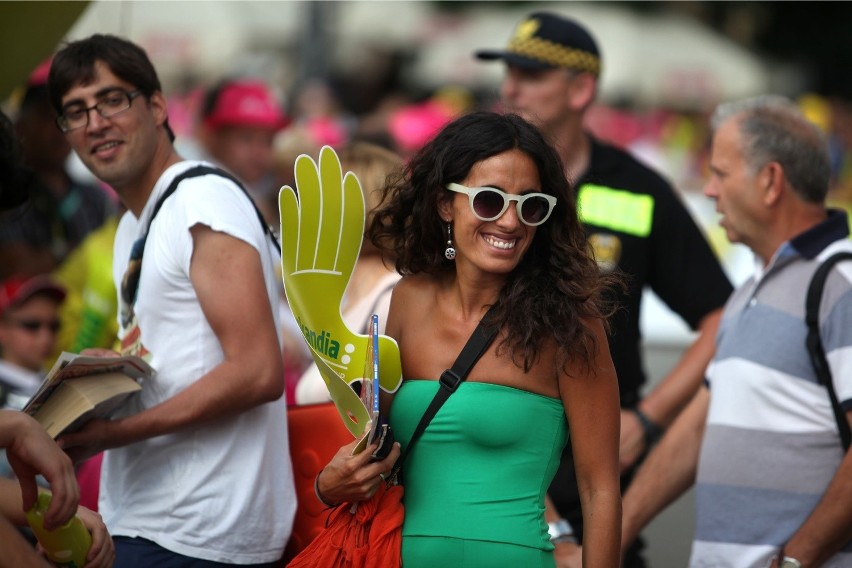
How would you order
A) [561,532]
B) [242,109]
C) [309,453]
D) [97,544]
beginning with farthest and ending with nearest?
[242,109] → [561,532] → [309,453] → [97,544]

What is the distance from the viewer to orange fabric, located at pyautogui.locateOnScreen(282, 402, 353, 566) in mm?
3627

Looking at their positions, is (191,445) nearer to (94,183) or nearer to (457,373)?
(457,373)

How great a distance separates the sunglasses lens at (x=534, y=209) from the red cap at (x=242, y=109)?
4.27m

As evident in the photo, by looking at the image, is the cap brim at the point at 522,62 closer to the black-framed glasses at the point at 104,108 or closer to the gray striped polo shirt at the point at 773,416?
the gray striped polo shirt at the point at 773,416

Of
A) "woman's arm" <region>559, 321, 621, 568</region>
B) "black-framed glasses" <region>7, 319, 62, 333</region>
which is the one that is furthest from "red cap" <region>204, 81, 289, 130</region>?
"woman's arm" <region>559, 321, 621, 568</region>

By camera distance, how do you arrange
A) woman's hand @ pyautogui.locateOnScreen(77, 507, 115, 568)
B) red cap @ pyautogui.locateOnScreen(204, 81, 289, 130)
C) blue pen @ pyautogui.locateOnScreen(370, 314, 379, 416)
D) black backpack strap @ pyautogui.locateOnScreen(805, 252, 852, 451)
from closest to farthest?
blue pen @ pyautogui.locateOnScreen(370, 314, 379, 416)
woman's hand @ pyautogui.locateOnScreen(77, 507, 115, 568)
black backpack strap @ pyautogui.locateOnScreen(805, 252, 852, 451)
red cap @ pyautogui.locateOnScreen(204, 81, 289, 130)

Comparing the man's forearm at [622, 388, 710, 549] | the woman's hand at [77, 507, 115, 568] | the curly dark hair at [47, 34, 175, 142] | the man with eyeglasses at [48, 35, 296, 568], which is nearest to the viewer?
the woman's hand at [77, 507, 115, 568]

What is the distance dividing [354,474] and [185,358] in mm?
758

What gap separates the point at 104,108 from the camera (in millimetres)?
3586

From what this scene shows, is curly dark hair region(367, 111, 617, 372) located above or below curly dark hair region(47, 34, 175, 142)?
below

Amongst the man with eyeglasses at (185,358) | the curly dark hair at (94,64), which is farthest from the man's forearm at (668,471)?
the curly dark hair at (94,64)

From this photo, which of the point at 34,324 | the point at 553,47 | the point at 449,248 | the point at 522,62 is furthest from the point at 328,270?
the point at 34,324

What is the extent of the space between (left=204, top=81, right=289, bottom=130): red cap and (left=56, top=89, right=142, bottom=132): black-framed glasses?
3.44m

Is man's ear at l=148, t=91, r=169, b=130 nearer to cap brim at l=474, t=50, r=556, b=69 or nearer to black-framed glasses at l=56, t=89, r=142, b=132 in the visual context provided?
black-framed glasses at l=56, t=89, r=142, b=132
